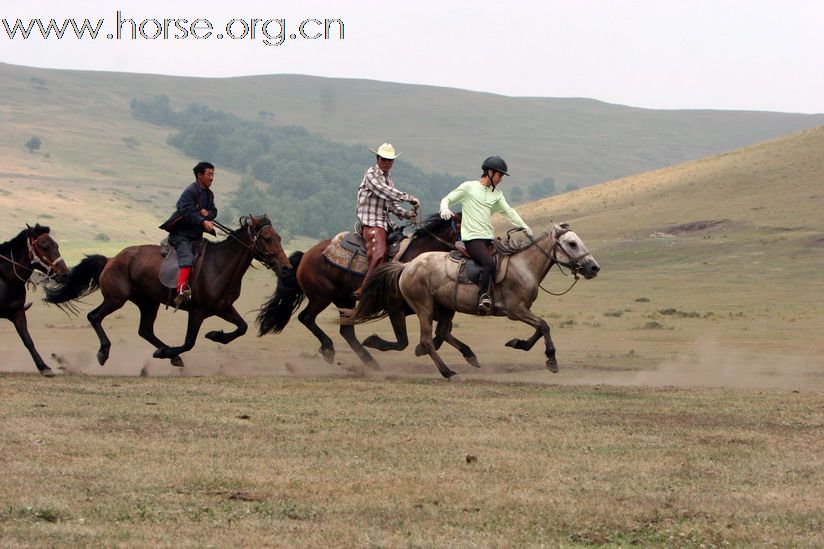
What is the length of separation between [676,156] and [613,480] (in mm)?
193696

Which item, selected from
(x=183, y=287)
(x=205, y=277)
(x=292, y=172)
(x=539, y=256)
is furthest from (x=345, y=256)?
(x=292, y=172)

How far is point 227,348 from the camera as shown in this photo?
21.6 meters

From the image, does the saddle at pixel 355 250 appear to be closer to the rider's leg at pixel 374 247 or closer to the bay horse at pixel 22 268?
the rider's leg at pixel 374 247

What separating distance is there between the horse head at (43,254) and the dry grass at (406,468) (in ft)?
6.96

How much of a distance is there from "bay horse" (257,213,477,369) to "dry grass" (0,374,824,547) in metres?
2.65

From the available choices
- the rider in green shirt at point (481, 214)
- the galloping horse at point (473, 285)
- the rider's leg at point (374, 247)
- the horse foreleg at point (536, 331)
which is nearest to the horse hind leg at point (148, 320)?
the rider's leg at point (374, 247)

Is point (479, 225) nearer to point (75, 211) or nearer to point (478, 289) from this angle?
point (478, 289)

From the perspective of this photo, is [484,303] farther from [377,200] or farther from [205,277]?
[205,277]

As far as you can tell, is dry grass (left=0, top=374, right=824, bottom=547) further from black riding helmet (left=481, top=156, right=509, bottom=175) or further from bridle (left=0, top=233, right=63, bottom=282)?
black riding helmet (left=481, top=156, right=509, bottom=175)

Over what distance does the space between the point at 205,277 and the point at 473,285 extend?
127 inches

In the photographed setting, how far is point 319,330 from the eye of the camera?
17938mm

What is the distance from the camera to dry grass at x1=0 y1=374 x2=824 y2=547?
760 cm

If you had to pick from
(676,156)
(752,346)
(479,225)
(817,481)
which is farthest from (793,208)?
(676,156)

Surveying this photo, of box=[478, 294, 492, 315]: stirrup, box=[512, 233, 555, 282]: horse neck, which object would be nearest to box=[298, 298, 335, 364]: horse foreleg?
box=[478, 294, 492, 315]: stirrup
